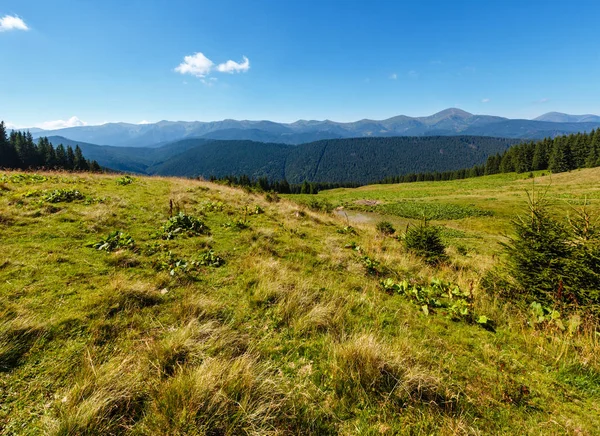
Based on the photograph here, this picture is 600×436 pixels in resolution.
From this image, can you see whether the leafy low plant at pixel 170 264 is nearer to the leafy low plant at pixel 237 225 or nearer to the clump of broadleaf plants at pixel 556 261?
the leafy low plant at pixel 237 225

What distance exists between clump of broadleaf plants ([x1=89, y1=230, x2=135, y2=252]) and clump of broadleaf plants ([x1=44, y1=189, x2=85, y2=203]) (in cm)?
514

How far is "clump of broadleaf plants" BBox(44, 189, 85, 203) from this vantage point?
1002cm

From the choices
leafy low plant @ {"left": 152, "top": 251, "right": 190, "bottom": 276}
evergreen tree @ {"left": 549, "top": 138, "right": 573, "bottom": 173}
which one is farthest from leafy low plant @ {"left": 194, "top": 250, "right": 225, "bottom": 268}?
evergreen tree @ {"left": 549, "top": 138, "right": 573, "bottom": 173}

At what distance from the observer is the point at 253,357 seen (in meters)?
3.48

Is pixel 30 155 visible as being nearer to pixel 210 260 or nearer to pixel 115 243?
pixel 115 243

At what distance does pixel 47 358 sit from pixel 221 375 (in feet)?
7.43

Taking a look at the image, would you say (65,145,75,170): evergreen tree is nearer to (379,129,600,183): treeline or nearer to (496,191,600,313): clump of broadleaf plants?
(496,191,600,313): clump of broadleaf plants

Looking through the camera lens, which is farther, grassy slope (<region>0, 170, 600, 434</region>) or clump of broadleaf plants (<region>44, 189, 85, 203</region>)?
clump of broadleaf plants (<region>44, 189, 85, 203</region>)

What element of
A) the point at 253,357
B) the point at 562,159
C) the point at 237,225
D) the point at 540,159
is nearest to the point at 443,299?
the point at 253,357

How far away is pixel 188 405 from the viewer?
253cm

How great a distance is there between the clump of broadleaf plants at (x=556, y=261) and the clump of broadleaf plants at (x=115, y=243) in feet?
34.0

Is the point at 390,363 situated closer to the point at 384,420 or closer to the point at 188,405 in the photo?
the point at 384,420

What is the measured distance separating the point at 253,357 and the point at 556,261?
6900mm

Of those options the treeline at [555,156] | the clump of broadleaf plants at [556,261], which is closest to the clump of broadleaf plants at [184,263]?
the clump of broadleaf plants at [556,261]
